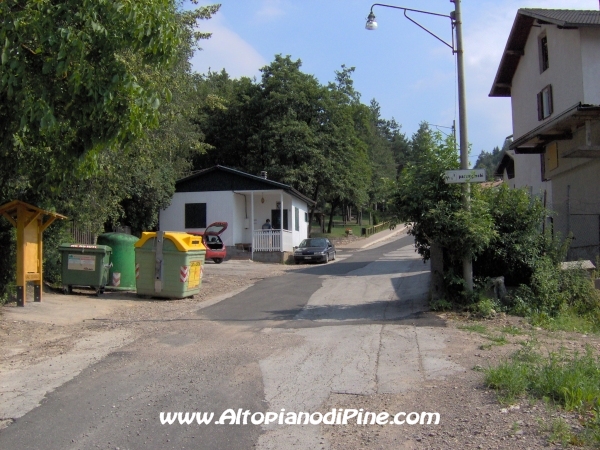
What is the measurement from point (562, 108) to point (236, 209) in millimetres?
17494

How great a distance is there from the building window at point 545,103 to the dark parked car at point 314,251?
39.0 ft

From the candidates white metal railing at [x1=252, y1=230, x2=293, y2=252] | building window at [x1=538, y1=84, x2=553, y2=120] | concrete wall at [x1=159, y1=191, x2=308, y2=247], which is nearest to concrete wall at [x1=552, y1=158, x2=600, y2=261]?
building window at [x1=538, y1=84, x2=553, y2=120]

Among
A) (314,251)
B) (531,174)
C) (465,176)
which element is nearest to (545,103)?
(531,174)

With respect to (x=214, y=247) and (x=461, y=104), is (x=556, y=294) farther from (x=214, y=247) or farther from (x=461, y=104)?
(x=214, y=247)

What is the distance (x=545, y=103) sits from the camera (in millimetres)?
23203

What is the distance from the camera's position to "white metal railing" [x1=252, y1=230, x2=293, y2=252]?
100 feet

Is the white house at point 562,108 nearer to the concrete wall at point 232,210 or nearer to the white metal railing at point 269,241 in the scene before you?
the white metal railing at point 269,241

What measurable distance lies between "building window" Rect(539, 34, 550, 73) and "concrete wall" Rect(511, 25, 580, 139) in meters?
0.22

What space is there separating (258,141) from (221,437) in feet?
116

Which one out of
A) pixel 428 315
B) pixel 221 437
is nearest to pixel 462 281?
pixel 428 315

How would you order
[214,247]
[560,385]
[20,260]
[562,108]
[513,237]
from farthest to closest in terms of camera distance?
[214,247] < [562,108] < [513,237] < [20,260] < [560,385]

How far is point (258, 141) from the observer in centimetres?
4003

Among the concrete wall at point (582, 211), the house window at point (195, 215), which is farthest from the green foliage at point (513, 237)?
the house window at point (195, 215)

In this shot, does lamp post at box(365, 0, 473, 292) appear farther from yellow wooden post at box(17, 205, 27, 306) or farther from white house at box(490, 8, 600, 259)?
yellow wooden post at box(17, 205, 27, 306)
